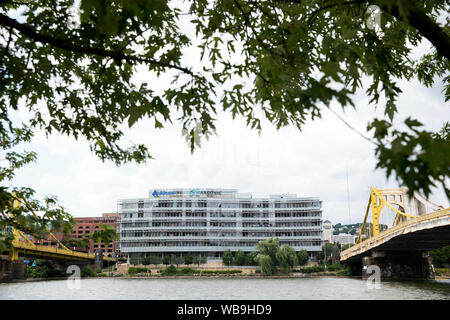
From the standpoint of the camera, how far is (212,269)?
84.3 meters

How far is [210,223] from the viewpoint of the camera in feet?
304

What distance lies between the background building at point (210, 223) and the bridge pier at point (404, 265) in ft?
118

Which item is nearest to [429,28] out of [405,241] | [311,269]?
[405,241]

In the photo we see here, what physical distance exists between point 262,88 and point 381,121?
178cm

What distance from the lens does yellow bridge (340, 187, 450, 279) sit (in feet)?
106

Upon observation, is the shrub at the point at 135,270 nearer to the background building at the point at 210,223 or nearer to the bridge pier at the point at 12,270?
the background building at the point at 210,223

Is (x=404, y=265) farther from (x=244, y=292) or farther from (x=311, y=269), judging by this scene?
(x=244, y=292)

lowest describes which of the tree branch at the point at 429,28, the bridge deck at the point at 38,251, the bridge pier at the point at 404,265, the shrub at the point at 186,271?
the shrub at the point at 186,271

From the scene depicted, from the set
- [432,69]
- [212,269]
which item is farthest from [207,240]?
[432,69]

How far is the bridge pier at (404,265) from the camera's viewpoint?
53875 millimetres

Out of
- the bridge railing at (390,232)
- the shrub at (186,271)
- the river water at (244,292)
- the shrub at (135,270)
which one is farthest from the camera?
the shrub at (135,270)

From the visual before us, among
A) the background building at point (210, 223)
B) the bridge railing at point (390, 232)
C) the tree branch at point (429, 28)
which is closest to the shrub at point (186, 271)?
the background building at point (210, 223)

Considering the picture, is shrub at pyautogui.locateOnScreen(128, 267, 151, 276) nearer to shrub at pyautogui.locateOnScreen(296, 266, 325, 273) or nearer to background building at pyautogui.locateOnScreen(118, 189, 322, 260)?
background building at pyautogui.locateOnScreen(118, 189, 322, 260)
